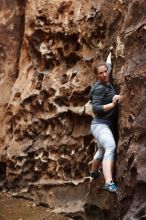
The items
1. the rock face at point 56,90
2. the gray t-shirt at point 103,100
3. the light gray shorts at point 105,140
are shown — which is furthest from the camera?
the rock face at point 56,90

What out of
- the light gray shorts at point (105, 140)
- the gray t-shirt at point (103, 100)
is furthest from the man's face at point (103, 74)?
the light gray shorts at point (105, 140)

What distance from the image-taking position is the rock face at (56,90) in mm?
6715

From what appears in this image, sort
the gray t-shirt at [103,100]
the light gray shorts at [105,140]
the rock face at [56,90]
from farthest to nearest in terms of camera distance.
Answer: the rock face at [56,90], the gray t-shirt at [103,100], the light gray shorts at [105,140]

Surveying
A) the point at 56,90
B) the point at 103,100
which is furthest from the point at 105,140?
the point at 56,90

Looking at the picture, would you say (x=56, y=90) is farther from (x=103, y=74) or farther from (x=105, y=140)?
(x=105, y=140)

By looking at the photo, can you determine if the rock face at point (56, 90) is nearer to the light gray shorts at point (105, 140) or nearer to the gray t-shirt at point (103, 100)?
the gray t-shirt at point (103, 100)

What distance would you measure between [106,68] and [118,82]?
0.67ft

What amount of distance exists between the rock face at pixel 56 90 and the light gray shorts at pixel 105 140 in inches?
18.7

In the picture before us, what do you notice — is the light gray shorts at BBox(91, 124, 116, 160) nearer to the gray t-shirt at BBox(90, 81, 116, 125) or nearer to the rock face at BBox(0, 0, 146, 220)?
the gray t-shirt at BBox(90, 81, 116, 125)

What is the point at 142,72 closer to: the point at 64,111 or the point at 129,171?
the point at 129,171

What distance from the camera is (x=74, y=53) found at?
25.6ft

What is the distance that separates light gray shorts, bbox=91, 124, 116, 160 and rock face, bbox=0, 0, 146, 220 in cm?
48

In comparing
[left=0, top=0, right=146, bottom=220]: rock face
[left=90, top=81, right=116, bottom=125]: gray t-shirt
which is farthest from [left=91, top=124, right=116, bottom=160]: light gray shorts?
[left=0, top=0, right=146, bottom=220]: rock face

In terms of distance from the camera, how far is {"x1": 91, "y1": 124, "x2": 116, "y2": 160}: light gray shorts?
559 centimetres
